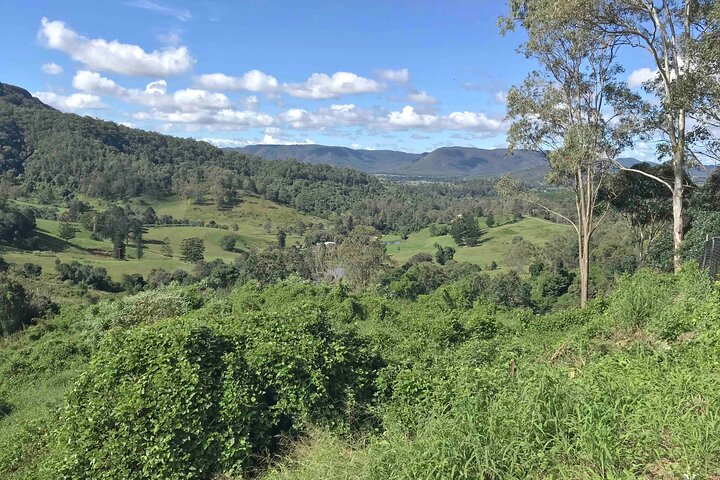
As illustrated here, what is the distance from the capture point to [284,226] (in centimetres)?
11331

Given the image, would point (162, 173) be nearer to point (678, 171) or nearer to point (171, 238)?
point (171, 238)

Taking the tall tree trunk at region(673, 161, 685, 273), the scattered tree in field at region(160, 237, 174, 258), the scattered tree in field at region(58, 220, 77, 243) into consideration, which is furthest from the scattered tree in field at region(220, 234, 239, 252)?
the tall tree trunk at region(673, 161, 685, 273)

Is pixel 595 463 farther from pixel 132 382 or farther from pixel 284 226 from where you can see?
pixel 284 226

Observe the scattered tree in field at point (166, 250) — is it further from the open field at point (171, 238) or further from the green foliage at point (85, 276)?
the green foliage at point (85, 276)

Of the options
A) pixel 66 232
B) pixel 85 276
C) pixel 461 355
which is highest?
pixel 461 355

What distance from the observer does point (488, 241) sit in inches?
3462

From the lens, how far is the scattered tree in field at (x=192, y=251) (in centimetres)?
7444

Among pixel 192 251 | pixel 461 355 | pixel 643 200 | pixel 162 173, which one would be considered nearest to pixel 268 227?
pixel 192 251

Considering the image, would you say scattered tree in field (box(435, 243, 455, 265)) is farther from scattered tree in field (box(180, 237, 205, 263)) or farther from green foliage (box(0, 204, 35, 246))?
green foliage (box(0, 204, 35, 246))

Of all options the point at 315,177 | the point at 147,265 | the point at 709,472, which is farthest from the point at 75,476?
the point at 315,177

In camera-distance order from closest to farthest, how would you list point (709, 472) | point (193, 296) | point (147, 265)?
point (709, 472)
point (193, 296)
point (147, 265)

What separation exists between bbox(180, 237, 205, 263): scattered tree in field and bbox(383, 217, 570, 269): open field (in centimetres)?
3086

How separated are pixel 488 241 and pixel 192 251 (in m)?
51.7

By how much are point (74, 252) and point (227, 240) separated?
24501 millimetres
